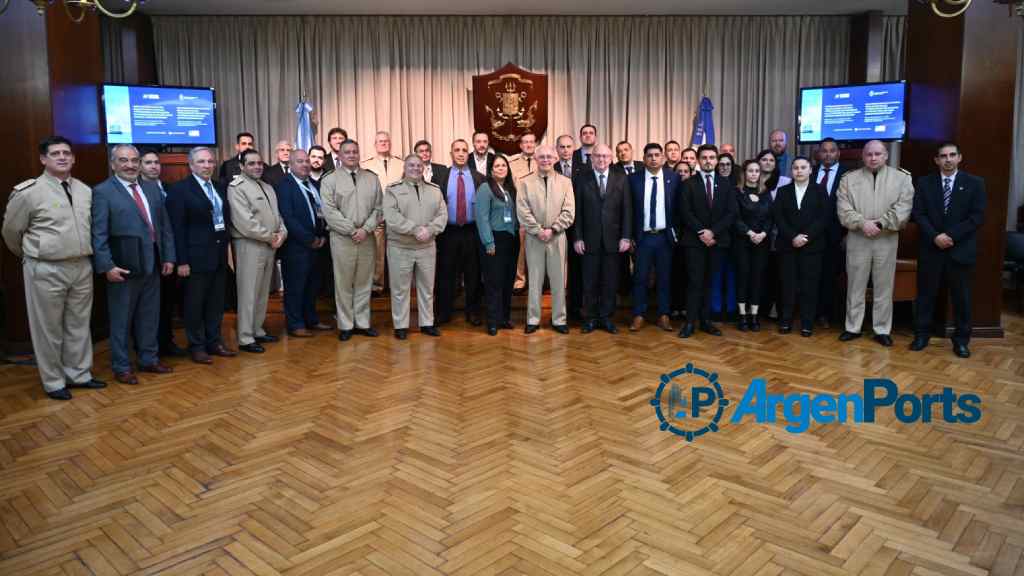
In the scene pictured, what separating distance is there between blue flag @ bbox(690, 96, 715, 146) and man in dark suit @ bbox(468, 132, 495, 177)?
3167 millimetres

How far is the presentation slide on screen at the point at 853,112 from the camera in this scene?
23.1 ft

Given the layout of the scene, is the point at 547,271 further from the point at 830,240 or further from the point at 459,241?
the point at 830,240

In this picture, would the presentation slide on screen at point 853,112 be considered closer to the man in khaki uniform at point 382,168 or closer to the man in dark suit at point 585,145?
the man in dark suit at point 585,145

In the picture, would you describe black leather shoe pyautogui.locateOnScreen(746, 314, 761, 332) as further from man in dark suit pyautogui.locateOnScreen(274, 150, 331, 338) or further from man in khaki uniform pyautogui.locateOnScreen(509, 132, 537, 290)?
man in dark suit pyautogui.locateOnScreen(274, 150, 331, 338)

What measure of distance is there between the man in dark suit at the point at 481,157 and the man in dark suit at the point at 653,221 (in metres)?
1.49

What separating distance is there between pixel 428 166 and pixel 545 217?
1657mm

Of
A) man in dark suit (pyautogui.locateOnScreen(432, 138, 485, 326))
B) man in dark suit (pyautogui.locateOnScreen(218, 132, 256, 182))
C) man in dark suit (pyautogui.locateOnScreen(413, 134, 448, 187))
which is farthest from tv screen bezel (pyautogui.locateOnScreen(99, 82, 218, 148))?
man in dark suit (pyautogui.locateOnScreen(432, 138, 485, 326))

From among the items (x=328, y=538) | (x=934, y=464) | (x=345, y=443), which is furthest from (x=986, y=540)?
(x=345, y=443)

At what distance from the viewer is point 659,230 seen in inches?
243

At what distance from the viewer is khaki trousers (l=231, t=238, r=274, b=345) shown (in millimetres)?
5633

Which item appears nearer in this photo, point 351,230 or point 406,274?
point 351,230

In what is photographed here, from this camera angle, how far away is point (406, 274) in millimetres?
6082

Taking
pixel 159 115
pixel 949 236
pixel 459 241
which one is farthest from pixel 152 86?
pixel 949 236

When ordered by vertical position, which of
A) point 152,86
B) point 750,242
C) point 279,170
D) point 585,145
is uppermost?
point 152,86
